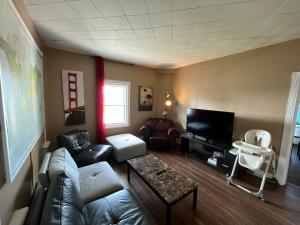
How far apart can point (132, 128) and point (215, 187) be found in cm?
277

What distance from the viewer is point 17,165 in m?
1.08

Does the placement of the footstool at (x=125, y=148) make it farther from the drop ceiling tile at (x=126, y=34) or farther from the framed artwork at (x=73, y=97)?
the drop ceiling tile at (x=126, y=34)

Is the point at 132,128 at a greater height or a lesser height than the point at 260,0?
lesser

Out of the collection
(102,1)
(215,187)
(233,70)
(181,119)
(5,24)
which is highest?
(102,1)

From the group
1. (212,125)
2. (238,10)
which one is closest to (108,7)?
(238,10)

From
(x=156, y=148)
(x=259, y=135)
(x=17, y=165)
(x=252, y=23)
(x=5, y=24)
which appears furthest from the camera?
(x=156, y=148)

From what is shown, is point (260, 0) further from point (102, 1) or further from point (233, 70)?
point (233, 70)

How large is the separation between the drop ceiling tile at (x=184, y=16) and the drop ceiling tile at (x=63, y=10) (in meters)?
1.19

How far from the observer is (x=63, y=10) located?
1545 mm

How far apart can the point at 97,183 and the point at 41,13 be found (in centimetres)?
220

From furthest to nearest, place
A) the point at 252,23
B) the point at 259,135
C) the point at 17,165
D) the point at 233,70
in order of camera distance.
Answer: the point at 233,70, the point at 259,135, the point at 252,23, the point at 17,165

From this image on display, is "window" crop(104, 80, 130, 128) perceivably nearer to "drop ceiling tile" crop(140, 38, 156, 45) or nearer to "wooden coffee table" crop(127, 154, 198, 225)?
"drop ceiling tile" crop(140, 38, 156, 45)

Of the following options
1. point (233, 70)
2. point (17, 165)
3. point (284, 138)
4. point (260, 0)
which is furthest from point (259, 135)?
point (17, 165)

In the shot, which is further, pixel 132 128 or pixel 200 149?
pixel 132 128
